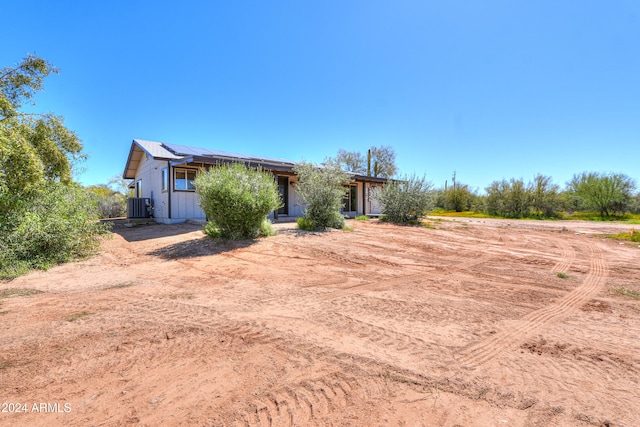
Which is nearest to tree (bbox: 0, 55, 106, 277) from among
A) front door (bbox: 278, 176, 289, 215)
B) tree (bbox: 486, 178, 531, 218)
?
front door (bbox: 278, 176, 289, 215)

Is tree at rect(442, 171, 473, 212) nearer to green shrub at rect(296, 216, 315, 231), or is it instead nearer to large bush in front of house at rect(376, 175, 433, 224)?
large bush in front of house at rect(376, 175, 433, 224)

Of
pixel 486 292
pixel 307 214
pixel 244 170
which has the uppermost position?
pixel 244 170

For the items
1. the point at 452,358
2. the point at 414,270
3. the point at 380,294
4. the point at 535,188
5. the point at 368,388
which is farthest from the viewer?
the point at 535,188

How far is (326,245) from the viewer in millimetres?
8156

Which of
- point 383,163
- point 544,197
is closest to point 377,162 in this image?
point 383,163

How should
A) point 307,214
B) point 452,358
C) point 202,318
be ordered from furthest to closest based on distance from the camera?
point 307,214 → point 202,318 → point 452,358

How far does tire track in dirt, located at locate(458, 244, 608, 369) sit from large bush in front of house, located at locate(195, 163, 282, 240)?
6676 mm

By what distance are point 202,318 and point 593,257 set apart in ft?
31.2

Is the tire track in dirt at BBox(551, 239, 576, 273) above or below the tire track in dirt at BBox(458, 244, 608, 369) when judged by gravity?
above

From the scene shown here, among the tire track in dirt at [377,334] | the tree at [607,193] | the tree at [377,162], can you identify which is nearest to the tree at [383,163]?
the tree at [377,162]

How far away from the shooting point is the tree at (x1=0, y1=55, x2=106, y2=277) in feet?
18.7

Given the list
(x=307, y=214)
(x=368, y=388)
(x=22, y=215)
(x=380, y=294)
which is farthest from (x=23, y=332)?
(x=307, y=214)

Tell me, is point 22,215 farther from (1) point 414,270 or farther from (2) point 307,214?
(1) point 414,270

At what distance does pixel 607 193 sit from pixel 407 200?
22.2m
